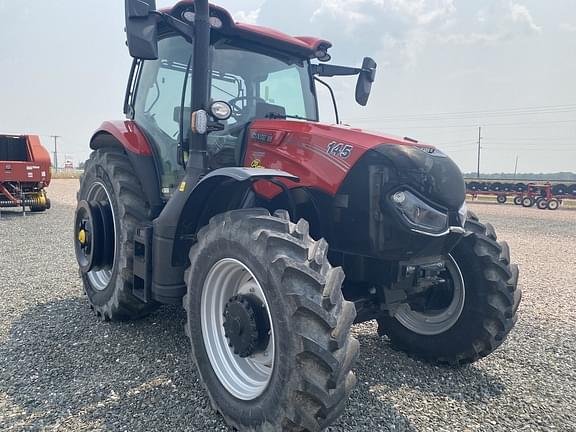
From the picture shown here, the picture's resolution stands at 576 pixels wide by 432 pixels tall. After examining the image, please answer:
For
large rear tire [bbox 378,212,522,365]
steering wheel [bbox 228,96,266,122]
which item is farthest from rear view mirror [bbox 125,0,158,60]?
large rear tire [bbox 378,212,522,365]

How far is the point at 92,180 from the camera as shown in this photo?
4277 millimetres

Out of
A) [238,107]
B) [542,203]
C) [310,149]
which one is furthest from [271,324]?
[542,203]

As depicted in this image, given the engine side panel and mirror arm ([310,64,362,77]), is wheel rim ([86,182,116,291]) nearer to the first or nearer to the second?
the engine side panel

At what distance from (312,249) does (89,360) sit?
2.16 m

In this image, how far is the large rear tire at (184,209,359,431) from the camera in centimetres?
209

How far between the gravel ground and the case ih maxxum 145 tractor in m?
0.24

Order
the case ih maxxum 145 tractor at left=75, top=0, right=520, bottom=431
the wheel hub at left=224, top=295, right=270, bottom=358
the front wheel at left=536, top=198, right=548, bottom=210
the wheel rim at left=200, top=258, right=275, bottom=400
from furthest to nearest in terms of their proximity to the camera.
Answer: the front wheel at left=536, top=198, right=548, bottom=210, the wheel rim at left=200, top=258, right=275, bottom=400, the wheel hub at left=224, top=295, right=270, bottom=358, the case ih maxxum 145 tractor at left=75, top=0, right=520, bottom=431

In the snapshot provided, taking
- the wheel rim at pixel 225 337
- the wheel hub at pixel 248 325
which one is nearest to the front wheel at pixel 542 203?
the wheel rim at pixel 225 337

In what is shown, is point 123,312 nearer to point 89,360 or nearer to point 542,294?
point 89,360

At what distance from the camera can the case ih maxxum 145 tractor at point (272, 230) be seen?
7.24 feet

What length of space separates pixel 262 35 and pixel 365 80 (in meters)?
1.22

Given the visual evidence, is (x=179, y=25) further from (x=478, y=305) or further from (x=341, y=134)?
(x=478, y=305)

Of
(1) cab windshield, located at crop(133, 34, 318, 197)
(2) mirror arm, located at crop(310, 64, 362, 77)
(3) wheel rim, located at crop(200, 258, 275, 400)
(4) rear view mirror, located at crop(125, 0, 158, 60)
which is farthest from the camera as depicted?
(2) mirror arm, located at crop(310, 64, 362, 77)

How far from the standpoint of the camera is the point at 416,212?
267 centimetres
